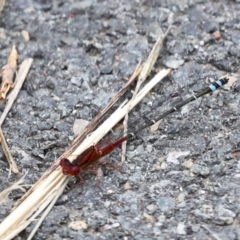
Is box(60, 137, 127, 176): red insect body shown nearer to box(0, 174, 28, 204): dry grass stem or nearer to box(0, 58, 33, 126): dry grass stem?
box(0, 174, 28, 204): dry grass stem

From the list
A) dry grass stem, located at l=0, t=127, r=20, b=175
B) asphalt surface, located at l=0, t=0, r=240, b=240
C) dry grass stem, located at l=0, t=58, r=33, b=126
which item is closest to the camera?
asphalt surface, located at l=0, t=0, r=240, b=240

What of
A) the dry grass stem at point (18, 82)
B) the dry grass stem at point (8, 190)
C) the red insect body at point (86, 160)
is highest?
the dry grass stem at point (18, 82)

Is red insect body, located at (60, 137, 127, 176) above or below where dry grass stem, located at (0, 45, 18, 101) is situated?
below

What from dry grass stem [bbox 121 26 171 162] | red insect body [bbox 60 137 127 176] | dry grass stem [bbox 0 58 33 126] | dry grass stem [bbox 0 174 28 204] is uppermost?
dry grass stem [bbox 0 58 33 126]

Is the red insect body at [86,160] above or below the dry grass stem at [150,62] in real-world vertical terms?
below

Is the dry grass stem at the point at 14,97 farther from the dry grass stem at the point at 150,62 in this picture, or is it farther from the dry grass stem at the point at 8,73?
the dry grass stem at the point at 150,62

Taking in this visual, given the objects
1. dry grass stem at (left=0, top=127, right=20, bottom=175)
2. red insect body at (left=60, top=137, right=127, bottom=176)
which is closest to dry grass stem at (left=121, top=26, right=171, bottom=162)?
red insect body at (left=60, top=137, right=127, bottom=176)

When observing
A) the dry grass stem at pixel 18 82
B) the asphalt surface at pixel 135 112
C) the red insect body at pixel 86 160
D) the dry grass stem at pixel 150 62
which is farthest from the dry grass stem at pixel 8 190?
the dry grass stem at pixel 150 62

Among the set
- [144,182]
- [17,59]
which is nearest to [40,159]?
[144,182]

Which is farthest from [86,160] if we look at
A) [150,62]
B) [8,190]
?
[150,62]
